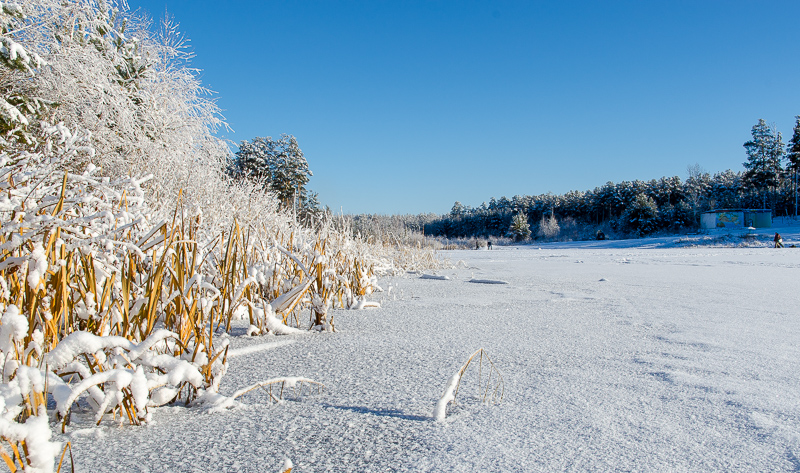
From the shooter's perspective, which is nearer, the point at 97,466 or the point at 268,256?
the point at 97,466

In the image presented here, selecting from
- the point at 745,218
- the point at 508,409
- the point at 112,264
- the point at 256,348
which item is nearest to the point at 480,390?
the point at 508,409

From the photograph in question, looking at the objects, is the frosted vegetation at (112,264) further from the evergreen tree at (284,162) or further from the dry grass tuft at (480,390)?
the evergreen tree at (284,162)

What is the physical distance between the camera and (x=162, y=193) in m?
4.45

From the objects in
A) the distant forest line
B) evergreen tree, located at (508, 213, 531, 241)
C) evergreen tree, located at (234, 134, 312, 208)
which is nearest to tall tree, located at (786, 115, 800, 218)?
the distant forest line

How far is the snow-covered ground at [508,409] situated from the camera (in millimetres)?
716

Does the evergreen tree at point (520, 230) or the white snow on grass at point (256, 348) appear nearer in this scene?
the white snow on grass at point (256, 348)

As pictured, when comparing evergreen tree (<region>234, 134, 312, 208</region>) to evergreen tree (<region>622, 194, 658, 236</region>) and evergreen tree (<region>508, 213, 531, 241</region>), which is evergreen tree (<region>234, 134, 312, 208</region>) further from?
evergreen tree (<region>622, 194, 658, 236</region>)

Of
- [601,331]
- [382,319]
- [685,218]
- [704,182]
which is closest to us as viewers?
[601,331]

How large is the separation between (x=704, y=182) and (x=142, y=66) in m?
50.1

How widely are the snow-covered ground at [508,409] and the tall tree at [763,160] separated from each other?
1776 inches

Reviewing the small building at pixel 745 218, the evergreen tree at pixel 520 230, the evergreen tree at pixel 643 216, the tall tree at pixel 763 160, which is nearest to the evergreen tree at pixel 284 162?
the evergreen tree at pixel 520 230

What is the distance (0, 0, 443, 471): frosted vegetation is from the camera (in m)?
0.76

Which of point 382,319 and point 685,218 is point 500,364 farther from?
point 685,218

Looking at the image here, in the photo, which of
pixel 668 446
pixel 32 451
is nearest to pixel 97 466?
pixel 32 451
